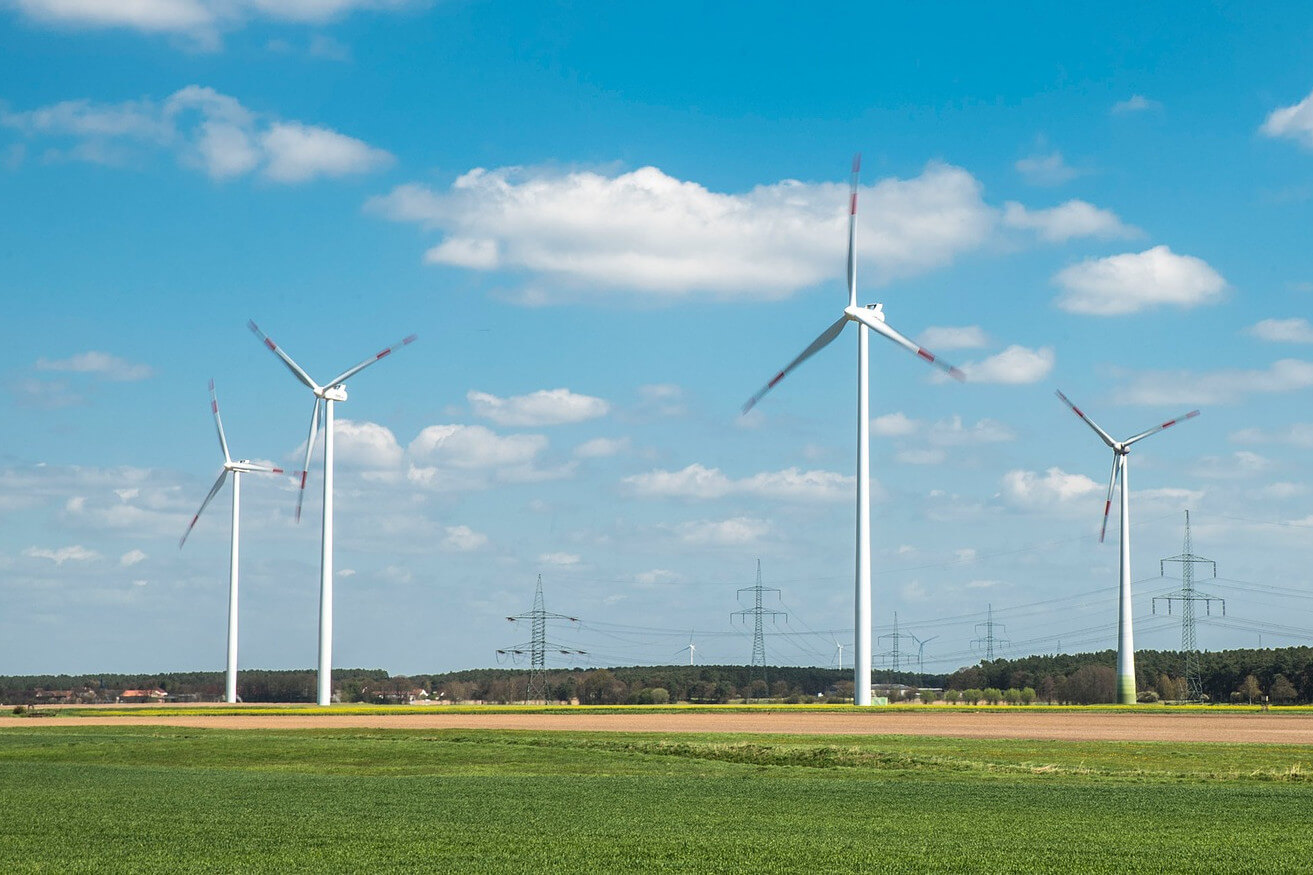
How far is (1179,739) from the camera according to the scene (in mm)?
67188

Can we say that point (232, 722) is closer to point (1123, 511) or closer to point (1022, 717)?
point (1022, 717)

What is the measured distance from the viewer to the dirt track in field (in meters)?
72.5

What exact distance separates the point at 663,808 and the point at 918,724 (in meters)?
51.3

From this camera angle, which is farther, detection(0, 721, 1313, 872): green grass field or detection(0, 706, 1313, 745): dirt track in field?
detection(0, 706, 1313, 745): dirt track in field

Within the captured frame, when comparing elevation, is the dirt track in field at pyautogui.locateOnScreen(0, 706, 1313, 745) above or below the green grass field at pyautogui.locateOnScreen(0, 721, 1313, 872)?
below

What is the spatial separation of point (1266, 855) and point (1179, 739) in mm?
43817

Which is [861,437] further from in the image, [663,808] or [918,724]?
[663,808]

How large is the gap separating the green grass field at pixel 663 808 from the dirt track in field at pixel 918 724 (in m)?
10.8

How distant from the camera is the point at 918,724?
3310 inches

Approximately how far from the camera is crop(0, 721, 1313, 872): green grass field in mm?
→ 25891

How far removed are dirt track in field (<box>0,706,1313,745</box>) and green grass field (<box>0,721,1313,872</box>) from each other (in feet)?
35.5

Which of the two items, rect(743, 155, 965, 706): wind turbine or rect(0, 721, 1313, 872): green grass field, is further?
rect(743, 155, 965, 706): wind turbine

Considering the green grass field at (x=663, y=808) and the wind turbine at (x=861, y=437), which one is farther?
the wind turbine at (x=861, y=437)

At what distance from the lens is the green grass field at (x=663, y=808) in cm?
2589
